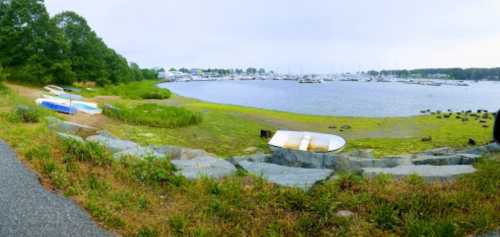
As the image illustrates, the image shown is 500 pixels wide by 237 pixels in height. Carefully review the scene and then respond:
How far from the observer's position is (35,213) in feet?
11.2

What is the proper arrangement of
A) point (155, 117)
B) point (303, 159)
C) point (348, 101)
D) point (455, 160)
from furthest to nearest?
point (348, 101) → point (155, 117) → point (303, 159) → point (455, 160)

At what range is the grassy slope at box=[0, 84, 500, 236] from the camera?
320 centimetres

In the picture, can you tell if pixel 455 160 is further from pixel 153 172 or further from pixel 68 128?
pixel 68 128

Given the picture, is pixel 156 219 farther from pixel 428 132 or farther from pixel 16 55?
pixel 16 55

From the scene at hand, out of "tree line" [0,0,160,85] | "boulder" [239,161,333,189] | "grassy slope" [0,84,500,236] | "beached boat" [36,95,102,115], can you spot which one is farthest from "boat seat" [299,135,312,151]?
"tree line" [0,0,160,85]

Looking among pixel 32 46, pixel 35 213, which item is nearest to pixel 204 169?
pixel 35 213

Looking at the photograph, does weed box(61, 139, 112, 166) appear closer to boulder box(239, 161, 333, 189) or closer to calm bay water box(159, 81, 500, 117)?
boulder box(239, 161, 333, 189)

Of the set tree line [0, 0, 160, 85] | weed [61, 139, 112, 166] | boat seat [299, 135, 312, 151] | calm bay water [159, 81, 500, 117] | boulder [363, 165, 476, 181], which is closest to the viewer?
boulder [363, 165, 476, 181]

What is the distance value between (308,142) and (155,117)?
8218 mm

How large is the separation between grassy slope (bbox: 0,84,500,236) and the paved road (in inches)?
5.8

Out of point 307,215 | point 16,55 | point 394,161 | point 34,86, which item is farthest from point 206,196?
point 16,55

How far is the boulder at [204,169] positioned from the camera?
4830 mm

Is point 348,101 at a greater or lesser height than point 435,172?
lesser

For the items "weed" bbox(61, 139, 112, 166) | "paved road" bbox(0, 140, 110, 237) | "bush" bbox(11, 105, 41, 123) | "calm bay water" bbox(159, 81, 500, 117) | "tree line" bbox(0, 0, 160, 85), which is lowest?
"calm bay water" bbox(159, 81, 500, 117)
